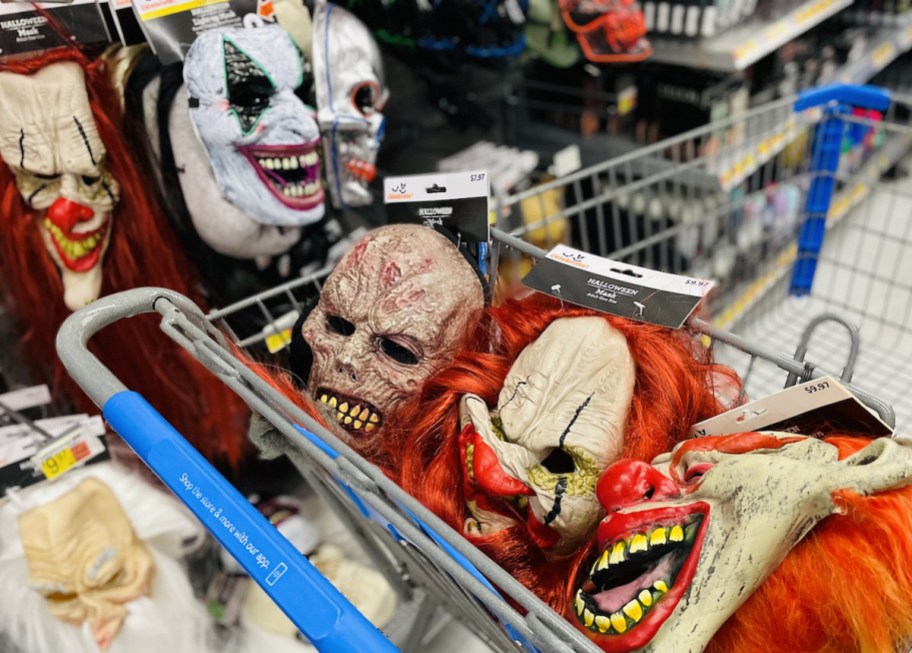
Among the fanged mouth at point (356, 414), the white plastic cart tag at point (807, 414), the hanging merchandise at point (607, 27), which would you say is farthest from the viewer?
the hanging merchandise at point (607, 27)

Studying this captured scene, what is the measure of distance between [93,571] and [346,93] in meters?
0.87

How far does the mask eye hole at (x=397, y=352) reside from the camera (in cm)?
79

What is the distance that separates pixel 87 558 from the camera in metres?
1.14

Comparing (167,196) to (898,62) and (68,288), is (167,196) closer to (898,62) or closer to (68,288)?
(68,288)

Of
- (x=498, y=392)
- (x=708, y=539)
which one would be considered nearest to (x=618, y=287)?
(x=498, y=392)

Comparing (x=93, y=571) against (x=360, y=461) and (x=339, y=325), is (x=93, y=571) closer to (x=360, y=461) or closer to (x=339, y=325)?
(x=339, y=325)

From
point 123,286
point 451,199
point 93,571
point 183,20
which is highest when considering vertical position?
point 183,20

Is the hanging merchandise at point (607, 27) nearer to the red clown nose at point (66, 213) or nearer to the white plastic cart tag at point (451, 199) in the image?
the white plastic cart tag at point (451, 199)

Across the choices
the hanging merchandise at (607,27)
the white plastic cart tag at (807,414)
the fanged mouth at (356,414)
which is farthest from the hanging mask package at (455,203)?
the hanging merchandise at (607,27)

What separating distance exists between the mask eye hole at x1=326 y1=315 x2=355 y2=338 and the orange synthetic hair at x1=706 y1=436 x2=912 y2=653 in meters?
0.48

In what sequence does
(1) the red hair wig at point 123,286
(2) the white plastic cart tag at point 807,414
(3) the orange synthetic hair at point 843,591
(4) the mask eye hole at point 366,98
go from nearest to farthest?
(3) the orange synthetic hair at point 843,591, (2) the white plastic cart tag at point 807,414, (1) the red hair wig at point 123,286, (4) the mask eye hole at point 366,98

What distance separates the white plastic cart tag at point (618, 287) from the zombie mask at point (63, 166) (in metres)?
0.70

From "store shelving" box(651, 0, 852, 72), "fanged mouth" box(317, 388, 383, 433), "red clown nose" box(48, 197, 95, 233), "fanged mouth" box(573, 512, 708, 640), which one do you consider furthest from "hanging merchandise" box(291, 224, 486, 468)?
"store shelving" box(651, 0, 852, 72)

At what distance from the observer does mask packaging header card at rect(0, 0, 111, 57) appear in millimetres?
969
